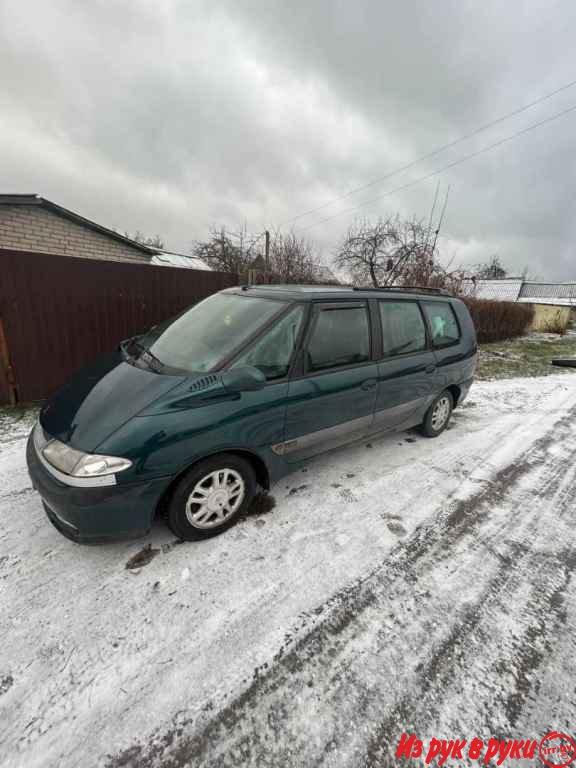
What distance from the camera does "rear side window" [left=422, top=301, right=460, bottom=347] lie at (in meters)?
3.53

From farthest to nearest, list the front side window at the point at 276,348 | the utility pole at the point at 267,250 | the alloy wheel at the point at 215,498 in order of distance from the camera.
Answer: the utility pole at the point at 267,250 → the front side window at the point at 276,348 → the alloy wheel at the point at 215,498

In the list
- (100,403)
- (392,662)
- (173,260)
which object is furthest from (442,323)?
(173,260)

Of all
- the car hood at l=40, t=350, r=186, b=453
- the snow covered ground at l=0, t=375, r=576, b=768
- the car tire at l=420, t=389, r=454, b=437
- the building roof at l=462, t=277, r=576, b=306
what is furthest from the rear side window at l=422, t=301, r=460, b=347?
the building roof at l=462, t=277, r=576, b=306

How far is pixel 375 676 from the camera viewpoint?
151cm

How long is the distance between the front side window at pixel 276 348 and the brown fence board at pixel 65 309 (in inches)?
138

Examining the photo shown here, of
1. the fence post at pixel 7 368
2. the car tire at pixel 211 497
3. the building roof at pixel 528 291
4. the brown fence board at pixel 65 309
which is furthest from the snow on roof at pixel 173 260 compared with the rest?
the building roof at pixel 528 291

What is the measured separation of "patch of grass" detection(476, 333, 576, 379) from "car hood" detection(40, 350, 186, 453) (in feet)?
23.6

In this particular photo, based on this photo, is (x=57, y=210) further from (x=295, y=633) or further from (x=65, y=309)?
(x=295, y=633)

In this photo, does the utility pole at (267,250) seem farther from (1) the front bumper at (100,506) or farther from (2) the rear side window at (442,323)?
(1) the front bumper at (100,506)

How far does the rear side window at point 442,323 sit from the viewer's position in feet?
11.6

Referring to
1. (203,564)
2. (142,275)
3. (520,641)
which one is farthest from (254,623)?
(142,275)

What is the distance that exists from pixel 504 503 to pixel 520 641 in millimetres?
1310

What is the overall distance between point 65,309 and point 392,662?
5124 mm

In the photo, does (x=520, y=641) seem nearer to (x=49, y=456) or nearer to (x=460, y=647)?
(x=460, y=647)
